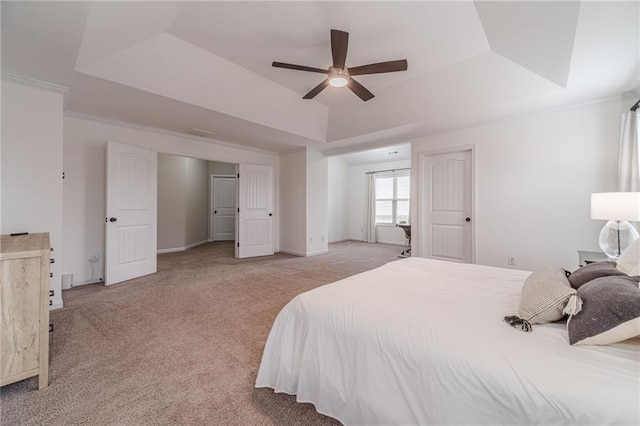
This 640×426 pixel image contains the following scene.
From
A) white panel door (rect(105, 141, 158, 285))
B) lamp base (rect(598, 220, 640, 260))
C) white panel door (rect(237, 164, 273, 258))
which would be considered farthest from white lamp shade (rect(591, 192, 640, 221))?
white panel door (rect(105, 141, 158, 285))

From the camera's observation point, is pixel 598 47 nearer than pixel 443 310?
No

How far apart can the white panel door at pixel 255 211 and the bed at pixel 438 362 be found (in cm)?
415

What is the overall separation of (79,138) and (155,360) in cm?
340

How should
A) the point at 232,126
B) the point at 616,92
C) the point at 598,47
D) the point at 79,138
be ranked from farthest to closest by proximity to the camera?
the point at 232,126 → the point at 79,138 → the point at 616,92 → the point at 598,47

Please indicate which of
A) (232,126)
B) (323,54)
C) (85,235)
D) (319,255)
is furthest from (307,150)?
(85,235)

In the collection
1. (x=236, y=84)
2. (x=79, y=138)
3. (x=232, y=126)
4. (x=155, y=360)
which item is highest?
(x=236, y=84)

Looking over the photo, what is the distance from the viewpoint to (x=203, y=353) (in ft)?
6.36

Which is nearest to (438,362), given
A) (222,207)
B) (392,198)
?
(392,198)

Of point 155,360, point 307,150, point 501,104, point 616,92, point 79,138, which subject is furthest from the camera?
point 307,150

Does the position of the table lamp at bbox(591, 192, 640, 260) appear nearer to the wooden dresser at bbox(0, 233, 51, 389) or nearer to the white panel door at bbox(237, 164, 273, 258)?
the wooden dresser at bbox(0, 233, 51, 389)

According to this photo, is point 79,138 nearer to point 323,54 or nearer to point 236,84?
point 236,84

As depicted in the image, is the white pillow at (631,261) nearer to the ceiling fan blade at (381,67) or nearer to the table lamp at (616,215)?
the table lamp at (616,215)

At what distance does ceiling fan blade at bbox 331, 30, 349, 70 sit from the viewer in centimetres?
207

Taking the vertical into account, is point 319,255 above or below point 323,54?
below
